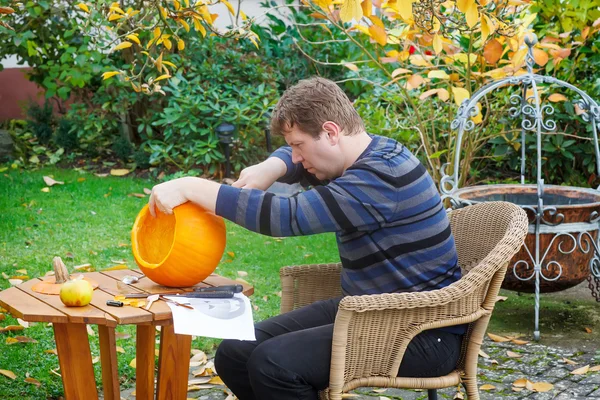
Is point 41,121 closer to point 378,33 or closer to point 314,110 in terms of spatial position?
point 378,33

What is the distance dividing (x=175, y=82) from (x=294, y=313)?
Answer: 5.11 meters

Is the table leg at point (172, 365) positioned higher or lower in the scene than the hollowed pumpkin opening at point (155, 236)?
lower

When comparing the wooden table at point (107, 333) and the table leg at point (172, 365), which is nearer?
the wooden table at point (107, 333)

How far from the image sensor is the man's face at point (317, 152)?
2633mm

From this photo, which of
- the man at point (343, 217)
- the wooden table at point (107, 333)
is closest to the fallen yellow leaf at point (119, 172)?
the wooden table at point (107, 333)

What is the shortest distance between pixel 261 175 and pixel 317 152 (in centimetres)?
43

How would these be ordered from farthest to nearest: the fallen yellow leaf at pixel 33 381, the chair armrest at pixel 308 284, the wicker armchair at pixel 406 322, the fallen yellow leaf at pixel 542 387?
the fallen yellow leaf at pixel 542 387 → the fallen yellow leaf at pixel 33 381 → the chair armrest at pixel 308 284 → the wicker armchair at pixel 406 322

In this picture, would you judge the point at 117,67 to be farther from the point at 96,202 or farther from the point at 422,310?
the point at 422,310

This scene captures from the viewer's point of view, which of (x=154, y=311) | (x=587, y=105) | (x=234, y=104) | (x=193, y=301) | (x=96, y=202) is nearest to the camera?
(x=154, y=311)

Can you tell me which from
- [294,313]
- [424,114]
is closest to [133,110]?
[424,114]

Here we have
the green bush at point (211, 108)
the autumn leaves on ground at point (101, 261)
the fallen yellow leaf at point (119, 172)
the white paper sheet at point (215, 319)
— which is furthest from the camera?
the fallen yellow leaf at point (119, 172)

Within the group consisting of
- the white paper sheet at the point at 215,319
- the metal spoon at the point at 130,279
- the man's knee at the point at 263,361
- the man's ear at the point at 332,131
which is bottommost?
the man's knee at the point at 263,361

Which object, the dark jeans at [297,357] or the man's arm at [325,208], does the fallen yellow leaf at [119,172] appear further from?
the man's arm at [325,208]

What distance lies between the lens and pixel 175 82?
7.68 m
